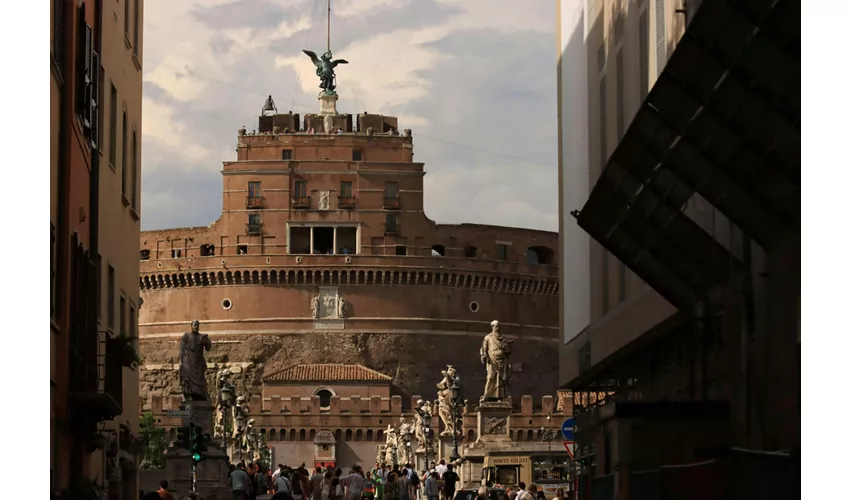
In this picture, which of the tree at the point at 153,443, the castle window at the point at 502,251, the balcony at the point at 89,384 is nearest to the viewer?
the balcony at the point at 89,384

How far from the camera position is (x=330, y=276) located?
79750 millimetres

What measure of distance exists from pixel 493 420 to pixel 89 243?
16.0 metres

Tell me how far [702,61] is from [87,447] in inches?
323

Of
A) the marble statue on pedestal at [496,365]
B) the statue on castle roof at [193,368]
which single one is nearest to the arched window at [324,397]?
the marble statue on pedestal at [496,365]

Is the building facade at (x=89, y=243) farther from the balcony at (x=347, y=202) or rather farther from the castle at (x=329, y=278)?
the balcony at (x=347, y=202)

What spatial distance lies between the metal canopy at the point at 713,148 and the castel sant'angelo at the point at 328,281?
217 ft

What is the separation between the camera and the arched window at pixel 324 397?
79.2m

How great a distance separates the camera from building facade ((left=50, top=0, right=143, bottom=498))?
13.3 m

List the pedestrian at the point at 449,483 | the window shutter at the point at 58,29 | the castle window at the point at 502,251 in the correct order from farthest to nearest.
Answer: the castle window at the point at 502,251 → the pedestrian at the point at 449,483 → the window shutter at the point at 58,29

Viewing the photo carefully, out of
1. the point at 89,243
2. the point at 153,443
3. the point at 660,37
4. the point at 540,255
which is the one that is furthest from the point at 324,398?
the point at 89,243

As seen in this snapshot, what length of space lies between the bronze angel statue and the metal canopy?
74.7 meters

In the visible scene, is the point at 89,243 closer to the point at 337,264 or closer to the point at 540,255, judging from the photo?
the point at 337,264

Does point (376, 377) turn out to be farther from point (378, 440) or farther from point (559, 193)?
point (559, 193)

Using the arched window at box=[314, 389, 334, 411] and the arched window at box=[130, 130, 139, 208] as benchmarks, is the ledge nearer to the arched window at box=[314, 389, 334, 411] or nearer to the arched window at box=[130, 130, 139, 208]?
the arched window at box=[314, 389, 334, 411]
